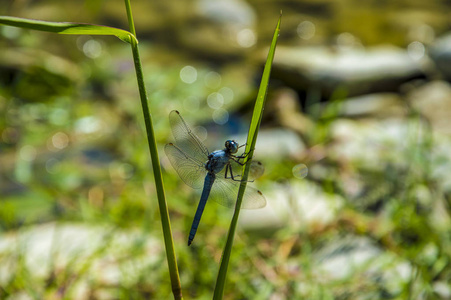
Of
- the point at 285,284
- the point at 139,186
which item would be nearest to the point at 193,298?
the point at 285,284

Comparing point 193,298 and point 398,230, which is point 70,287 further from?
point 398,230

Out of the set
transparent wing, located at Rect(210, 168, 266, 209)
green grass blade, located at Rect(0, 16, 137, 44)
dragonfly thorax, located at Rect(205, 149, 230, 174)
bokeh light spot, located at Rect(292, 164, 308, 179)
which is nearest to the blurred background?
bokeh light spot, located at Rect(292, 164, 308, 179)

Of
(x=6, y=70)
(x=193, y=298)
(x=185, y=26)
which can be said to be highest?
(x=185, y=26)

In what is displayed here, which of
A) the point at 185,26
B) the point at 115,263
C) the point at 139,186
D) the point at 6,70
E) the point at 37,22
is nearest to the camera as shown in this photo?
the point at 37,22

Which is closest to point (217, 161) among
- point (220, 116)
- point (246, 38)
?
point (220, 116)

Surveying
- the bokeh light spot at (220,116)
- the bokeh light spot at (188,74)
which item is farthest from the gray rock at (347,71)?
the bokeh light spot at (188,74)

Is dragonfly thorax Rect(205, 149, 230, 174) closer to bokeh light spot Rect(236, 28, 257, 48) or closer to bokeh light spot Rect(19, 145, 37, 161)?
bokeh light spot Rect(19, 145, 37, 161)

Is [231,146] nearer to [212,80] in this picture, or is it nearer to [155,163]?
[155,163]

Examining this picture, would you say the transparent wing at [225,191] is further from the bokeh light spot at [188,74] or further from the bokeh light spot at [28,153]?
the bokeh light spot at [188,74]
